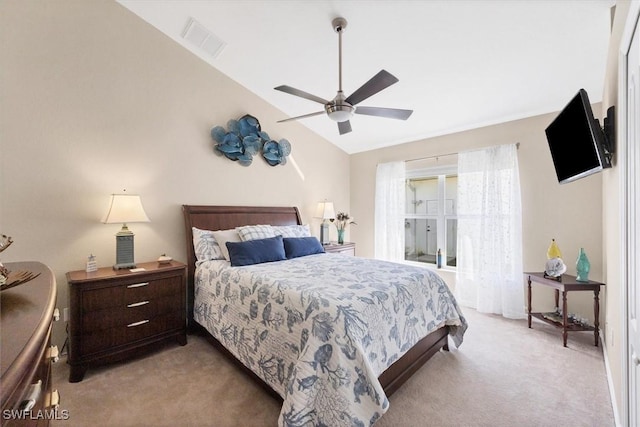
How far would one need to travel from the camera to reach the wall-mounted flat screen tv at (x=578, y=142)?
68.8 inches

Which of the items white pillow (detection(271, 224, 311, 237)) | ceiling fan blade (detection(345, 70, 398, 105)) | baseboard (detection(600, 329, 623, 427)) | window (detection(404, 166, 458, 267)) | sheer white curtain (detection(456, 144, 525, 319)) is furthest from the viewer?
window (detection(404, 166, 458, 267))

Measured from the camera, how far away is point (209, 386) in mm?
2059

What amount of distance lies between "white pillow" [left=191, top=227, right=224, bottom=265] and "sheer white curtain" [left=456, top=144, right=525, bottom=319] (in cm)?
322

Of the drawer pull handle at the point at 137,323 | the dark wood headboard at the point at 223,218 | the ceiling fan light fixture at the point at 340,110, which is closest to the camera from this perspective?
the ceiling fan light fixture at the point at 340,110

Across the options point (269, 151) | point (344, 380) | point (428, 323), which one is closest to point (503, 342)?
point (428, 323)

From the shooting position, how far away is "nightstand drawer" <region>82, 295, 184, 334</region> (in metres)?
2.17

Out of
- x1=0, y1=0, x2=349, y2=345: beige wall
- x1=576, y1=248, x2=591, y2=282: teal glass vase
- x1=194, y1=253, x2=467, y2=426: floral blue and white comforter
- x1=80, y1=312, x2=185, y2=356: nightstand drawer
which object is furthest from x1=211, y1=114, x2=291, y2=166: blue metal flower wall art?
x1=576, y1=248, x2=591, y2=282: teal glass vase

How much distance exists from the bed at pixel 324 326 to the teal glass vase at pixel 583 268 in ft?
4.48

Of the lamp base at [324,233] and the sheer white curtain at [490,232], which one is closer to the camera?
the sheer white curtain at [490,232]

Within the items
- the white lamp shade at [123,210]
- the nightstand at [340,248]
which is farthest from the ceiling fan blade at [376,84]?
the nightstand at [340,248]

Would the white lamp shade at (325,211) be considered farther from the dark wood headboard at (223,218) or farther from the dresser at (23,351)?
the dresser at (23,351)

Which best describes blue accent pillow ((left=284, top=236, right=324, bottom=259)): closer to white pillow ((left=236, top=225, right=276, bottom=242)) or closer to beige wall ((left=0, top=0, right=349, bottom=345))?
white pillow ((left=236, top=225, right=276, bottom=242))

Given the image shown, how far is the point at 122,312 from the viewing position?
7.58 feet

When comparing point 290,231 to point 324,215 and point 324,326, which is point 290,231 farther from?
point 324,326
